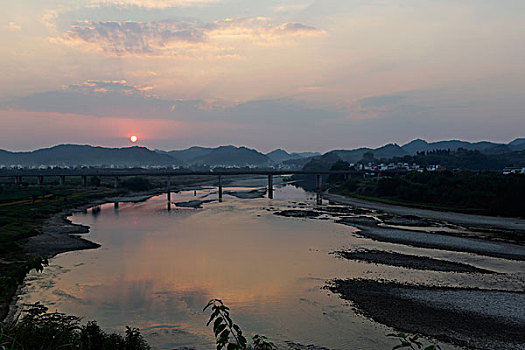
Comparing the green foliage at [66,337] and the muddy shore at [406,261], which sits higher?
the green foliage at [66,337]

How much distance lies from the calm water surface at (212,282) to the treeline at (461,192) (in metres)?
31.6

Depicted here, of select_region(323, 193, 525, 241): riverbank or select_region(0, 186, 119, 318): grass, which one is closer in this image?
select_region(0, 186, 119, 318): grass

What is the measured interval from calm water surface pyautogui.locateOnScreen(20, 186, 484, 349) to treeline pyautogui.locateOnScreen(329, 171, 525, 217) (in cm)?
3157

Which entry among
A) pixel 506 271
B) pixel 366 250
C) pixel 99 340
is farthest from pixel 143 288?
pixel 506 271

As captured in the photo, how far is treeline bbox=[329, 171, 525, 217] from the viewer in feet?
208

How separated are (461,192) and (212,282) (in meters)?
62.5

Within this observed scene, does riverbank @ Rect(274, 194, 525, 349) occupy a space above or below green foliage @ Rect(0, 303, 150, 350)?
below

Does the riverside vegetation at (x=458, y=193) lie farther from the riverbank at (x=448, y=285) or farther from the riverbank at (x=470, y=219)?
the riverbank at (x=448, y=285)

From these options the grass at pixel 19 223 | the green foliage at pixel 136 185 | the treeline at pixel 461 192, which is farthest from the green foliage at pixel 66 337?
the green foliage at pixel 136 185

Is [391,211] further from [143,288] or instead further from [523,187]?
[143,288]

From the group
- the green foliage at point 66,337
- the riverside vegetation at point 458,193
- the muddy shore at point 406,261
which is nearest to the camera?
the green foliage at point 66,337

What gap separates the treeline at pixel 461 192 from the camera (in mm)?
63412

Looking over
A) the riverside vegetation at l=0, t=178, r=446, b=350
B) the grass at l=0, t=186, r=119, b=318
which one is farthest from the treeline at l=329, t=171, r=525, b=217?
the grass at l=0, t=186, r=119, b=318

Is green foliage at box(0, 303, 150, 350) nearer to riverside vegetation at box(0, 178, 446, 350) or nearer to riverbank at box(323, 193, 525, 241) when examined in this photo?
riverside vegetation at box(0, 178, 446, 350)
